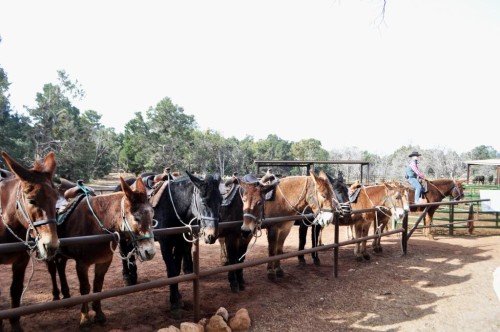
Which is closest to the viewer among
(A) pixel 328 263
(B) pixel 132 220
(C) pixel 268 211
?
(B) pixel 132 220

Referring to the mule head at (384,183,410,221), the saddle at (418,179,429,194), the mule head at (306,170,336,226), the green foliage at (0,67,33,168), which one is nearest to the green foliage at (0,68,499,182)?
the green foliage at (0,67,33,168)

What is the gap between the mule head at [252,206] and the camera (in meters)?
4.94

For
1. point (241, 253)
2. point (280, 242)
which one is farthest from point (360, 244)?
point (241, 253)

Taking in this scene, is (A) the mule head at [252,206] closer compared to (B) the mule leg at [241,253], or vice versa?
(A) the mule head at [252,206]

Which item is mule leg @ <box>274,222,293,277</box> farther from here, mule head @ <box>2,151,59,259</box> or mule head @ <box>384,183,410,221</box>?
mule head @ <box>2,151,59,259</box>

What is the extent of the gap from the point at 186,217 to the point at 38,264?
176 inches

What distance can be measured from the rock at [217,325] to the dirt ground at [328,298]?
42 centimetres

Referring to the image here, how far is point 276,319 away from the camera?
4.37m

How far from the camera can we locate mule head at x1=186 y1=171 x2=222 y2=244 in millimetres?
4164

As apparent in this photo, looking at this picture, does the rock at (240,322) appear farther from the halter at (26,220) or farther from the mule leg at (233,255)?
the halter at (26,220)

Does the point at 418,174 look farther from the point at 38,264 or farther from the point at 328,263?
the point at 38,264

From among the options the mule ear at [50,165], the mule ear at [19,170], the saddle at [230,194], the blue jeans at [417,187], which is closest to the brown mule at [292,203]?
the saddle at [230,194]

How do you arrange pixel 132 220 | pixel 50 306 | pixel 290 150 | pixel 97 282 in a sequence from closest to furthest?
pixel 50 306 → pixel 132 220 → pixel 97 282 → pixel 290 150

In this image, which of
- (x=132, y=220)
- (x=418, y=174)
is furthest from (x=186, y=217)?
(x=418, y=174)
